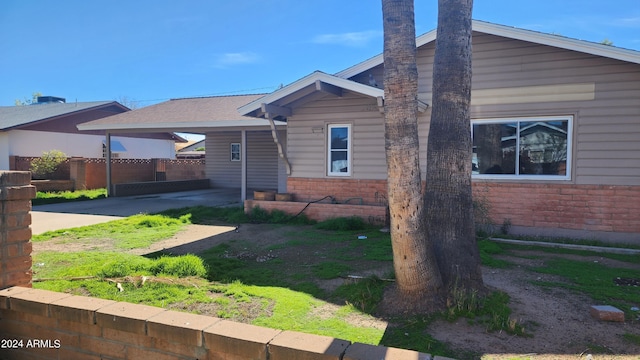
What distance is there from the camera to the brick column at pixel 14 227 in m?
3.39

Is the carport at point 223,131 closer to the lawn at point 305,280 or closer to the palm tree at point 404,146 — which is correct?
the lawn at point 305,280

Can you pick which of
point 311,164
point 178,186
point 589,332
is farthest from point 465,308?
point 178,186

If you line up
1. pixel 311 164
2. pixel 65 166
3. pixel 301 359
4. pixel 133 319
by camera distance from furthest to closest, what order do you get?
1. pixel 65 166
2. pixel 311 164
3. pixel 133 319
4. pixel 301 359

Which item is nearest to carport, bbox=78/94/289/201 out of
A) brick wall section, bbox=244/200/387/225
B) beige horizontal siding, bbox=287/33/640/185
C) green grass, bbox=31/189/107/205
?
green grass, bbox=31/189/107/205

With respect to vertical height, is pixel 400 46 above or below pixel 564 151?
above

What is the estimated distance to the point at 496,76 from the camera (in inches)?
350

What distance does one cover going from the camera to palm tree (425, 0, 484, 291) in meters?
4.44

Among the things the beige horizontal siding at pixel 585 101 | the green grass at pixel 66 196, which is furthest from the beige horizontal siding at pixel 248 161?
the beige horizontal siding at pixel 585 101

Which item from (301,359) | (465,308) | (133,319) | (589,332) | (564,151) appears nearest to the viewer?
(301,359)

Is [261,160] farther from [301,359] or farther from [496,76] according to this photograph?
[301,359]

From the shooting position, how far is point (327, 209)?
1018 centimetres

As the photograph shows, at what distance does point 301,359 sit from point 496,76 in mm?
8238

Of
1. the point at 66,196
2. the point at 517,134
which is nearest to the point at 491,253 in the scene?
the point at 517,134

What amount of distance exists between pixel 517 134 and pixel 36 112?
25.4m
